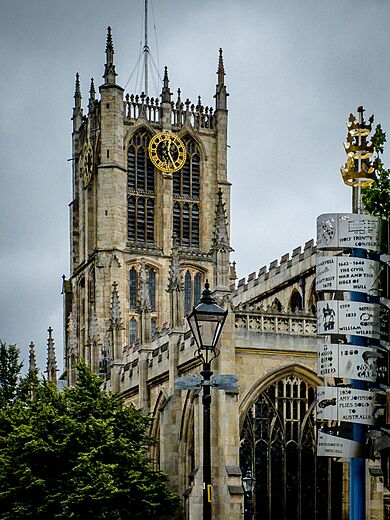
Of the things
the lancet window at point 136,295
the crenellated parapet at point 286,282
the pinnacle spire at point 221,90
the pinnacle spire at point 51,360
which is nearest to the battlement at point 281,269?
the crenellated parapet at point 286,282

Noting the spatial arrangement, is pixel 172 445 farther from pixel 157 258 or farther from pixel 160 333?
pixel 157 258

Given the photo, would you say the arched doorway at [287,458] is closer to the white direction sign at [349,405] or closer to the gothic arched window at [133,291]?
the white direction sign at [349,405]

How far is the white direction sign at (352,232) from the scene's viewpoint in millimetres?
27391

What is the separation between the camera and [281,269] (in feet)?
209

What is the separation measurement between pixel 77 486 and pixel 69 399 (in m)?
5.88

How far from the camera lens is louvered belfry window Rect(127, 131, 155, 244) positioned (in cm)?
9712

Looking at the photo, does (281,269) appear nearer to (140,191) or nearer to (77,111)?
(140,191)

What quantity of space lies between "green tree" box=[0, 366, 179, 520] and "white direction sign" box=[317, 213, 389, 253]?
2344 centimetres

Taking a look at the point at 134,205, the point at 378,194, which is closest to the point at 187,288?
the point at 134,205

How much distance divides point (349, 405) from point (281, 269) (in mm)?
36963

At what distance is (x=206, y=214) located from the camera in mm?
99625

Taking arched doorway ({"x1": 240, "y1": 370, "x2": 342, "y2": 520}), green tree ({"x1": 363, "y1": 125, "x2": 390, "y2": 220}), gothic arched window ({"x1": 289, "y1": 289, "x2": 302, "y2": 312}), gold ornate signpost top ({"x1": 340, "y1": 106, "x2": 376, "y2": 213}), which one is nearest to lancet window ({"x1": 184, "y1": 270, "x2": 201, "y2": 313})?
gothic arched window ({"x1": 289, "y1": 289, "x2": 302, "y2": 312})

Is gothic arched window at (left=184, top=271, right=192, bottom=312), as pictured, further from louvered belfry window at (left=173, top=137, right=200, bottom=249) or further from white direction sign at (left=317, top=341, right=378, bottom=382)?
white direction sign at (left=317, top=341, right=378, bottom=382)

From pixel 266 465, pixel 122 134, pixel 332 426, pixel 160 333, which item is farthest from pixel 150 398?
pixel 122 134
